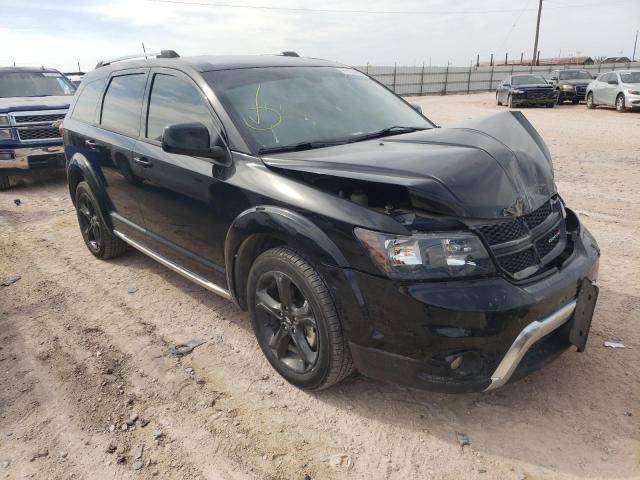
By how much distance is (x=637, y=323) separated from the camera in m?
3.40

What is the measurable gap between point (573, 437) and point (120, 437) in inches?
87.7

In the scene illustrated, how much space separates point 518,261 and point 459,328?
468 millimetres

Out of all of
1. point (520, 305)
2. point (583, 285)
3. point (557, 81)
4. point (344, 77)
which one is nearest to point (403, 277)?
point (520, 305)

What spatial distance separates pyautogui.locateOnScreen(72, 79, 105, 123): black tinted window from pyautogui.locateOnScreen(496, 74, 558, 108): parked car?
63.6 ft

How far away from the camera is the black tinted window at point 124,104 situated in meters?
3.84

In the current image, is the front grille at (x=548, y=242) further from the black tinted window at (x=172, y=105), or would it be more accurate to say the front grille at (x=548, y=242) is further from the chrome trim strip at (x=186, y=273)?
the black tinted window at (x=172, y=105)

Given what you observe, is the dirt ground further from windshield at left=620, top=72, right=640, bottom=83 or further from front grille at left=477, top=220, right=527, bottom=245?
windshield at left=620, top=72, right=640, bottom=83

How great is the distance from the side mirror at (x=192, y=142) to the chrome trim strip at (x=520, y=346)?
1.81 metres

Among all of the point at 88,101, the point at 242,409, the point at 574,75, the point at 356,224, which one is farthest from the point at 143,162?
the point at 574,75

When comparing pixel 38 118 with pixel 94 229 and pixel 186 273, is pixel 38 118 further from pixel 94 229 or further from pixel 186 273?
pixel 186 273

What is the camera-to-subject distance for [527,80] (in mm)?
21031

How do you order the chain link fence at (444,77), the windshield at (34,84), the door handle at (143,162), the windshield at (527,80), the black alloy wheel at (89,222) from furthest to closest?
the chain link fence at (444,77)
the windshield at (527,80)
the windshield at (34,84)
the black alloy wheel at (89,222)
the door handle at (143,162)

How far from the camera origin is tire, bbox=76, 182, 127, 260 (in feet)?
15.5

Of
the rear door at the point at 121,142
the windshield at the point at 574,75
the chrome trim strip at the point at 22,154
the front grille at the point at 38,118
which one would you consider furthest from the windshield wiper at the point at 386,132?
the windshield at the point at 574,75
